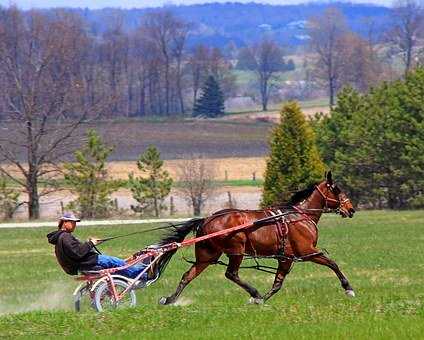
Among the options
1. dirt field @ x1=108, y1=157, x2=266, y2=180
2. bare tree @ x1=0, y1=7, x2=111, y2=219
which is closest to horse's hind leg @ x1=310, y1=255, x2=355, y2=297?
bare tree @ x1=0, y1=7, x2=111, y2=219

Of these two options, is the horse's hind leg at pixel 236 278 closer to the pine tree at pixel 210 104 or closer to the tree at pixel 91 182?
the tree at pixel 91 182

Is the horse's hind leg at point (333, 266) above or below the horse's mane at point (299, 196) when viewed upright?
below

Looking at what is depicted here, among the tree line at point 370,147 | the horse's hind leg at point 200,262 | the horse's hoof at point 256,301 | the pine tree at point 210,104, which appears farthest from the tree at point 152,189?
the pine tree at point 210,104

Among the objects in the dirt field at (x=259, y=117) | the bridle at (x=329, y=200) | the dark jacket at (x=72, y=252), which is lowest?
the dirt field at (x=259, y=117)

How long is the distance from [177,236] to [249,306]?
5.35 ft

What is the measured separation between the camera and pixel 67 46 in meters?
50.3

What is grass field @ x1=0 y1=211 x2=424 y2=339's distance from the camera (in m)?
12.8

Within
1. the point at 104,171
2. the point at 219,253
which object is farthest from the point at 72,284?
the point at 104,171

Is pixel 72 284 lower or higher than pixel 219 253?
lower

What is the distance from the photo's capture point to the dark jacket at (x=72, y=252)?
1455 cm

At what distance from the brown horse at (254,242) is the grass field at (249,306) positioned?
1.20 ft

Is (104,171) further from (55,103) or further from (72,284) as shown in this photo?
(72,284)

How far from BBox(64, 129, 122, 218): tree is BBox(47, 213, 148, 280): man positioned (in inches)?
1138

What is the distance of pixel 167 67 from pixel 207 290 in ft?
377
